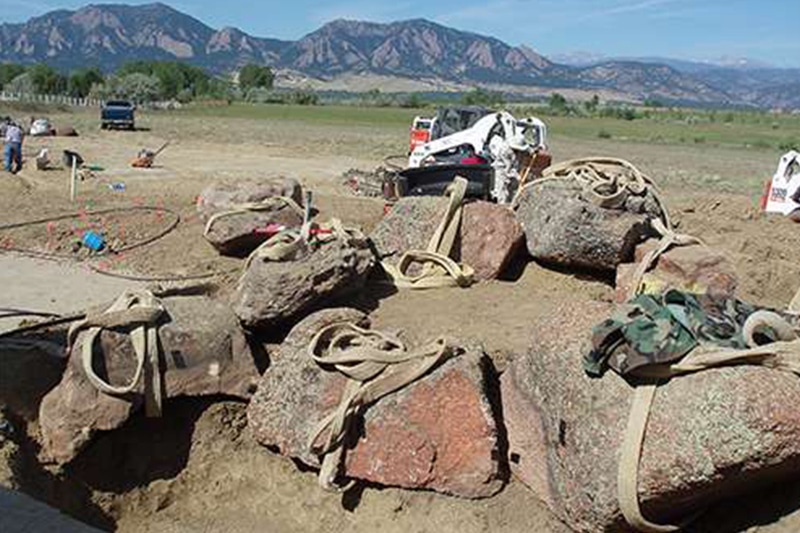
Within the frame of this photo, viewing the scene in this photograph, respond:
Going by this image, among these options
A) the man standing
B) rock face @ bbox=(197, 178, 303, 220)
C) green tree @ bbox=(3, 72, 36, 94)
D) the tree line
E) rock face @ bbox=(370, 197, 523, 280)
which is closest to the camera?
rock face @ bbox=(370, 197, 523, 280)

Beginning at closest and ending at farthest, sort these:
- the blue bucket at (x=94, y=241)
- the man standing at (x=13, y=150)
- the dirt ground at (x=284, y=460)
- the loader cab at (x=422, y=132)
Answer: the dirt ground at (x=284, y=460)
the blue bucket at (x=94, y=241)
the man standing at (x=13, y=150)
the loader cab at (x=422, y=132)

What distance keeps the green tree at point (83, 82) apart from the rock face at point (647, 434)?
274ft

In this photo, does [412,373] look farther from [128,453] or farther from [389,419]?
[128,453]

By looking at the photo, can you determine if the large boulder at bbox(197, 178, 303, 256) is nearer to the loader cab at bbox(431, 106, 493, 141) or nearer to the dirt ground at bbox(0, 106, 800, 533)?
the dirt ground at bbox(0, 106, 800, 533)

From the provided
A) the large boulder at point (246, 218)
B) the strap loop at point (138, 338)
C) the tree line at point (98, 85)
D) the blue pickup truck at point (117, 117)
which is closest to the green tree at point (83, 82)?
the tree line at point (98, 85)

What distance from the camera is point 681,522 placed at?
374cm

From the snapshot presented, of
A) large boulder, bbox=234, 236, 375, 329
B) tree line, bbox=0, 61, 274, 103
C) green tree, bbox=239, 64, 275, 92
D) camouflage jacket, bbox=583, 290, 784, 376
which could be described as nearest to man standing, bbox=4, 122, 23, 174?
large boulder, bbox=234, 236, 375, 329

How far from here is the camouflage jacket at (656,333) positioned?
3.64 m

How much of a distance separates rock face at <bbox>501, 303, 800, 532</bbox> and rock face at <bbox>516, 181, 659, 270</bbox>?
1.67 m

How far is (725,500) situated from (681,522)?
21 centimetres

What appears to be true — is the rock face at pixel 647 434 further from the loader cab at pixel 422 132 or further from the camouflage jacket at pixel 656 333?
the loader cab at pixel 422 132

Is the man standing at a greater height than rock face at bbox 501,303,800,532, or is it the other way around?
rock face at bbox 501,303,800,532

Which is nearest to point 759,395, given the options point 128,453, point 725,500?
point 725,500

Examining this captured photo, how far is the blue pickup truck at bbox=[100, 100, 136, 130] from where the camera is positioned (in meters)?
39.3
